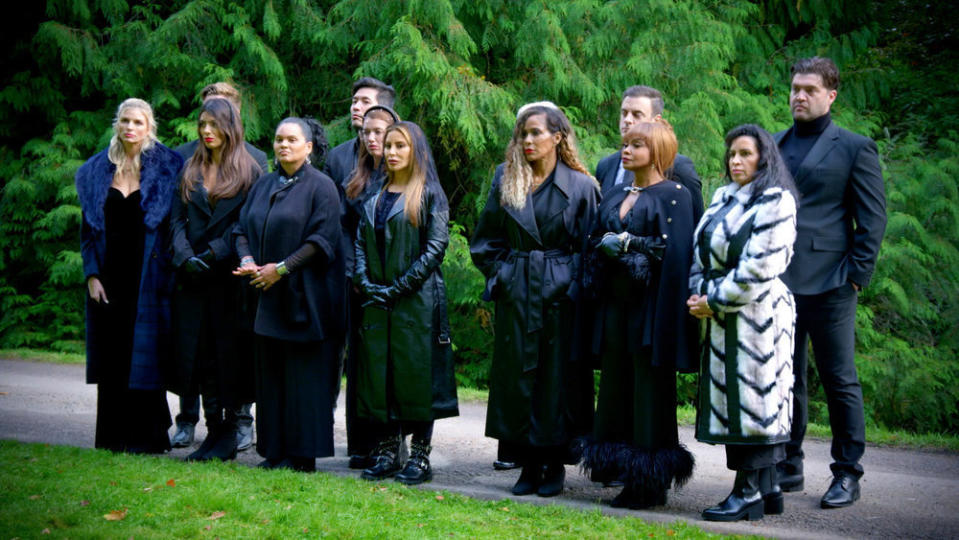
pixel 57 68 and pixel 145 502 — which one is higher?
pixel 57 68

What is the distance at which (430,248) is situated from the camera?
575cm

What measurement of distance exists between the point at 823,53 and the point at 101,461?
1038 centimetres

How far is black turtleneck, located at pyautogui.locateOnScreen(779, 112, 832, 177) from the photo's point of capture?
18.4ft

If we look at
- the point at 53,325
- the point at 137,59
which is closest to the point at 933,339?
the point at 137,59

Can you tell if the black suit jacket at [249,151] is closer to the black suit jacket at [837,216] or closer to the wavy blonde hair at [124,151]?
the wavy blonde hair at [124,151]

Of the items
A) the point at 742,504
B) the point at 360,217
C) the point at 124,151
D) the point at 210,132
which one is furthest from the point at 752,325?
the point at 124,151

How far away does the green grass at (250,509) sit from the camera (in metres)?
4.50

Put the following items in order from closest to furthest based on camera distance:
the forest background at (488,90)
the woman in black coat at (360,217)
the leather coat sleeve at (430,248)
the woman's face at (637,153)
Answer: the woman's face at (637,153) < the leather coat sleeve at (430,248) < the woman in black coat at (360,217) < the forest background at (488,90)

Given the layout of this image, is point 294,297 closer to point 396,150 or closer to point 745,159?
point 396,150

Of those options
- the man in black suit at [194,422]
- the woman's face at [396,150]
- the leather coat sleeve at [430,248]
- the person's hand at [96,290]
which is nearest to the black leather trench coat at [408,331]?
the leather coat sleeve at [430,248]

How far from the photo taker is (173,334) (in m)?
6.21

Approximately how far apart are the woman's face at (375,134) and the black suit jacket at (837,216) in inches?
108

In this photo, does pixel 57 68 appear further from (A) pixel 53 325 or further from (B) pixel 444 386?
(B) pixel 444 386

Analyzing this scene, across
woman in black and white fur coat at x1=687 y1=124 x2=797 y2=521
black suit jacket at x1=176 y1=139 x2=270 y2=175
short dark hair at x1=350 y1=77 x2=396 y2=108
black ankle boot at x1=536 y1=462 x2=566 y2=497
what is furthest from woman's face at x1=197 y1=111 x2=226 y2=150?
woman in black and white fur coat at x1=687 y1=124 x2=797 y2=521
